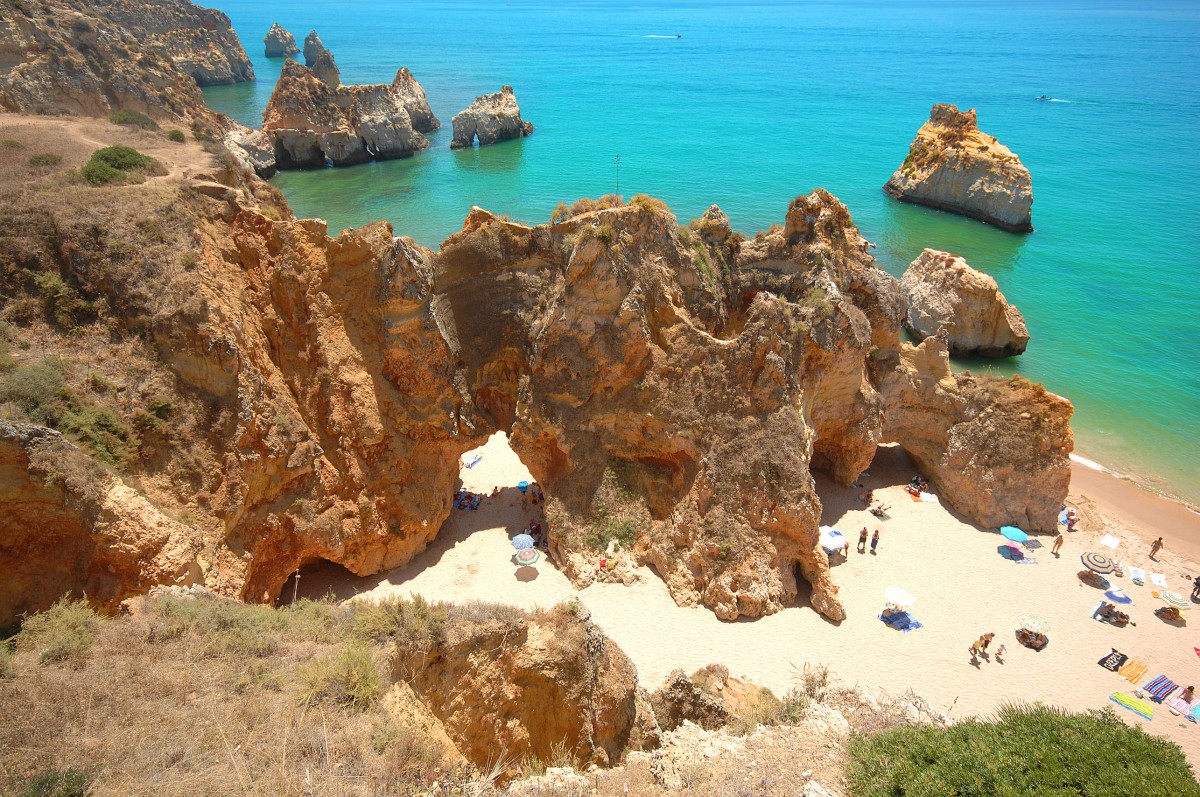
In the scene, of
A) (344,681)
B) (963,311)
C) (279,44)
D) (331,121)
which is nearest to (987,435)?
(963,311)

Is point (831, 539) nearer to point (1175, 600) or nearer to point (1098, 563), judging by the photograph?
point (1098, 563)

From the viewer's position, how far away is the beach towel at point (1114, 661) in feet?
58.3

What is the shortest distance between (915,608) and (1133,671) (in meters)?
5.72

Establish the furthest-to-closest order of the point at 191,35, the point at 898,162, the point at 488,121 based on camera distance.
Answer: the point at 191,35, the point at 488,121, the point at 898,162

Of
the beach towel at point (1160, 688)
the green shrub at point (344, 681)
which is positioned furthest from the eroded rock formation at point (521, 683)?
the beach towel at point (1160, 688)

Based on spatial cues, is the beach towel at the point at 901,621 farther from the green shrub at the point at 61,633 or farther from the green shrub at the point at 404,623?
the green shrub at the point at 61,633

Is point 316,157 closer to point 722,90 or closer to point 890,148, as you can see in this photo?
point 890,148

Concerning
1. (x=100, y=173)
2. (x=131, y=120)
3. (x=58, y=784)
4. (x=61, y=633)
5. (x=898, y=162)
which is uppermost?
(x=131, y=120)

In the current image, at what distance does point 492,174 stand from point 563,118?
30.6 metres

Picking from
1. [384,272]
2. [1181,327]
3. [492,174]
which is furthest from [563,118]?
[384,272]

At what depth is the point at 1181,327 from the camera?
132 ft

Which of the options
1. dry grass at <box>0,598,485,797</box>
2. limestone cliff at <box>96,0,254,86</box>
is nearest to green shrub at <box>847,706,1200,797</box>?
dry grass at <box>0,598,485,797</box>

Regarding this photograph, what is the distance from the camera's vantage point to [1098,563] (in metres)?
20.9

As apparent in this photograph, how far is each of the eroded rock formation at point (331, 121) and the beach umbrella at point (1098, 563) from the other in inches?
2789
